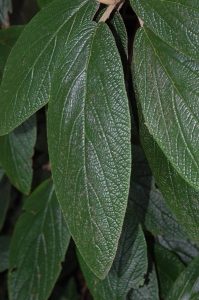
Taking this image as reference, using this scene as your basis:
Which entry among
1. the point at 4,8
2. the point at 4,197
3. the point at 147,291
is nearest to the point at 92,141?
the point at 147,291

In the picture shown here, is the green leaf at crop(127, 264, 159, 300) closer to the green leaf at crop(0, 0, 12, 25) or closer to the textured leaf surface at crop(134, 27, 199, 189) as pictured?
the textured leaf surface at crop(134, 27, 199, 189)

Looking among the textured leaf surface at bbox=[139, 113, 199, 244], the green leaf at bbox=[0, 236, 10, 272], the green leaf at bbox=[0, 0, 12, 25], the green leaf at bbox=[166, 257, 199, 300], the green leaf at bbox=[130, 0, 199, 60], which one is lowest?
the green leaf at bbox=[0, 236, 10, 272]

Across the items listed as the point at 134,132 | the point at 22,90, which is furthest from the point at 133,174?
the point at 22,90

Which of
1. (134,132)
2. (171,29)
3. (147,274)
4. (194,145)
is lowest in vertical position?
(147,274)

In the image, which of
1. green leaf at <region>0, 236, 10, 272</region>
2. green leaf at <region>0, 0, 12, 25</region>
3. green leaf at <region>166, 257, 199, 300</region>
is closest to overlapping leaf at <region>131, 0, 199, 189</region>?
green leaf at <region>166, 257, 199, 300</region>

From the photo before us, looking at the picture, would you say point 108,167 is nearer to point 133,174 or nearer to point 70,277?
point 133,174

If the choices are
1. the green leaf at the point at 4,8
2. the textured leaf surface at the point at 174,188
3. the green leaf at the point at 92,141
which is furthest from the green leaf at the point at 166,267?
the green leaf at the point at 4,8
